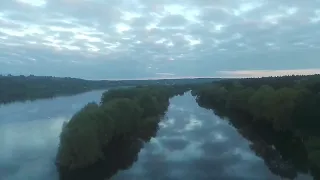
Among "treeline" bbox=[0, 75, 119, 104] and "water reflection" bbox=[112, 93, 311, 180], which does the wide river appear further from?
"treeline" bbox=[0, 75, 119, 104]

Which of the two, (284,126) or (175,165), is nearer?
(175,165)

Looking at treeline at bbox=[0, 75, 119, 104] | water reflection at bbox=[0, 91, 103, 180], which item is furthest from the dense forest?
water reflection at bbox=[0, 91, 103, 180]

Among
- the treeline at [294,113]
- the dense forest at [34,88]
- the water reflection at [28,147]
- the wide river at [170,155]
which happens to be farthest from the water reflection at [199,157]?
the dense forest at [34,88]

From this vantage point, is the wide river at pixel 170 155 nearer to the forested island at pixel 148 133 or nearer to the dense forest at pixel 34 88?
the forested island at pixel 148 133

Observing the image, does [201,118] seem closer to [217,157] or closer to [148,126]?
[148,126]

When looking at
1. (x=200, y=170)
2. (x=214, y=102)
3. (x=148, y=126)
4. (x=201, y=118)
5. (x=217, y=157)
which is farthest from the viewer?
(x=214, y=102)

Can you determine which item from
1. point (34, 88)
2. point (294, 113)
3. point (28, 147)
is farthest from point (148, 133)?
point (34, 88)

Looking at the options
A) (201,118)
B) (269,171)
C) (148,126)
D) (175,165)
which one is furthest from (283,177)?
(201,118)

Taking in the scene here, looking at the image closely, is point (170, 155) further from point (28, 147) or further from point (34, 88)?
point (34, 88)
